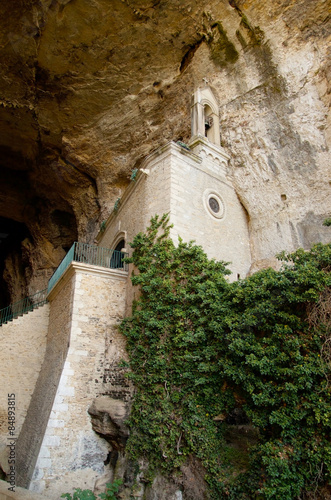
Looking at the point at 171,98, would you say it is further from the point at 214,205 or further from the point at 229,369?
the point at 229,369

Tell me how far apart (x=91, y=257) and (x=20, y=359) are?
12.4 ft

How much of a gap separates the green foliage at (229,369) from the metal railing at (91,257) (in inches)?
85.7

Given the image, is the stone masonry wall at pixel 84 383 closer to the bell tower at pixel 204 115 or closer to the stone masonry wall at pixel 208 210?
the stone masonry wall at pixel 208 210

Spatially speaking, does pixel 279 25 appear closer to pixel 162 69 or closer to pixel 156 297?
pixel 162 69

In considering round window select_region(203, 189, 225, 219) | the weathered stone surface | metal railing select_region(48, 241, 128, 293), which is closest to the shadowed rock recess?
the weathered stone surface

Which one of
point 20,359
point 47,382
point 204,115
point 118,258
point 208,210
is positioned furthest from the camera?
point 204,115

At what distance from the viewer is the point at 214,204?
10.3m

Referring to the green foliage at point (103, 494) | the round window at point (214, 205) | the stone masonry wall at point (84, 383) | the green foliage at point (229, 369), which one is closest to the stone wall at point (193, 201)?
the round window at point (214, 205)

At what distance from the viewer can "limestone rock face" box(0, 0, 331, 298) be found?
9.54m

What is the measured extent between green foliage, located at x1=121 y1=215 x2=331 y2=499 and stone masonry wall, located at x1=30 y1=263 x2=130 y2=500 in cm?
64

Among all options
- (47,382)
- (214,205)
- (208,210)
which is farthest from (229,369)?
(214,205)

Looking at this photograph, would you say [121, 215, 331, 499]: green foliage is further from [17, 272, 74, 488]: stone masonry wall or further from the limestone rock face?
the limestone rock face

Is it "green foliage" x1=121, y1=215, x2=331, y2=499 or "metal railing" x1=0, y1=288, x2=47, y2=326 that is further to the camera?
"metal railing" x1=0, y1=288, x2=47, y2=326

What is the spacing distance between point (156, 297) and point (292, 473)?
4236 millimetres
